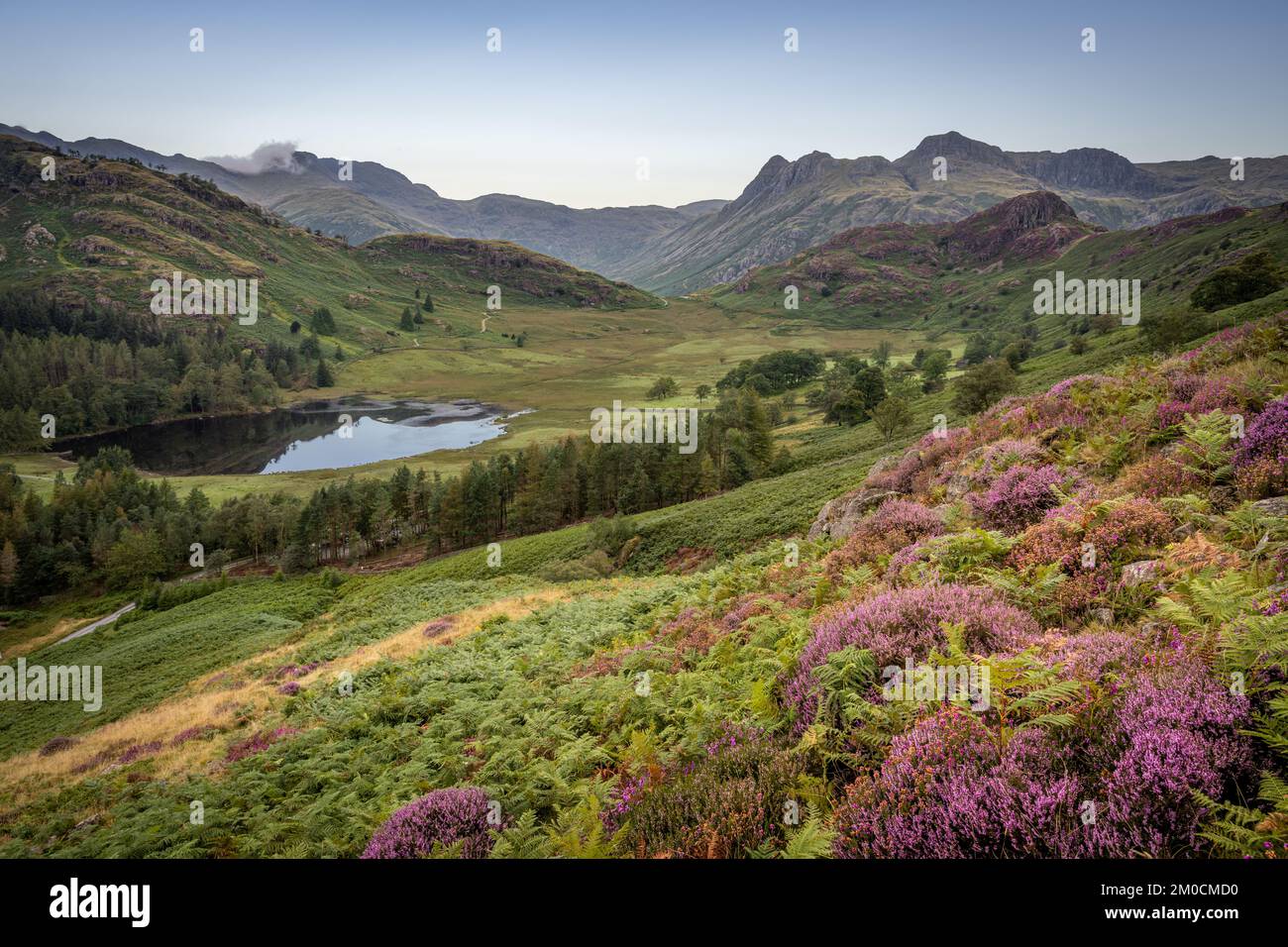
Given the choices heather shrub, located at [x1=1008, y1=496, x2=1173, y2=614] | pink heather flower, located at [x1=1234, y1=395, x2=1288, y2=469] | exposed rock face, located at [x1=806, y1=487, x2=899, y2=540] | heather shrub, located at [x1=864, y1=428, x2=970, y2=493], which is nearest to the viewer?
heather shrub, located at [x1=1008, y1=496, x2=1173, y2=614]

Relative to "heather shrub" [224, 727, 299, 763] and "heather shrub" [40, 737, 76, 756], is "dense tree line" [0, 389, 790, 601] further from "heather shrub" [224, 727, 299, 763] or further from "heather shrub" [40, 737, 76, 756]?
"heather shrub" [224, 727, 299, 763]

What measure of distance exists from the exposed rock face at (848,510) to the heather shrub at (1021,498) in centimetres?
495

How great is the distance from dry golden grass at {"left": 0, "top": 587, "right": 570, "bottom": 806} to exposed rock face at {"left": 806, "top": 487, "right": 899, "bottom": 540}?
41.4 feet

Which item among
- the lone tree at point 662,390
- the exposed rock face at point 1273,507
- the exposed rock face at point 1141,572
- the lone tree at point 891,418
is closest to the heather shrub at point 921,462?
the exposed rock face at point 1273,507

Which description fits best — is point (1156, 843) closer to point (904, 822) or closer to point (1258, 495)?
point (904, 822)

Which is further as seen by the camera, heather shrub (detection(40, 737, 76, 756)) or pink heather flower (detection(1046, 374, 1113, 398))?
heather shrub (detection(40, 737, 76, 756))

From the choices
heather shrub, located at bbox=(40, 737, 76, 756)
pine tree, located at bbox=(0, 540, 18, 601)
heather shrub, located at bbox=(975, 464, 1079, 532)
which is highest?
heather shrub, located at bbox=(975, 464, 1079, 532)

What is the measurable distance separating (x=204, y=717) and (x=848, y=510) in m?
22.8

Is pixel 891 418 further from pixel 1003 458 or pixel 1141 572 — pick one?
pixel 1141 572

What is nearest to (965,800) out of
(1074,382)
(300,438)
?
(1074,382)

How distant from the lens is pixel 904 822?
411 cm

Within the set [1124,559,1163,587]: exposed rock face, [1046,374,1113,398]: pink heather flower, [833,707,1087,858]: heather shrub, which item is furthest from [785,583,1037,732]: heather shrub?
[1046,374,1113,398]: pink heather flower

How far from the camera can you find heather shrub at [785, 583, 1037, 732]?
251 inches
